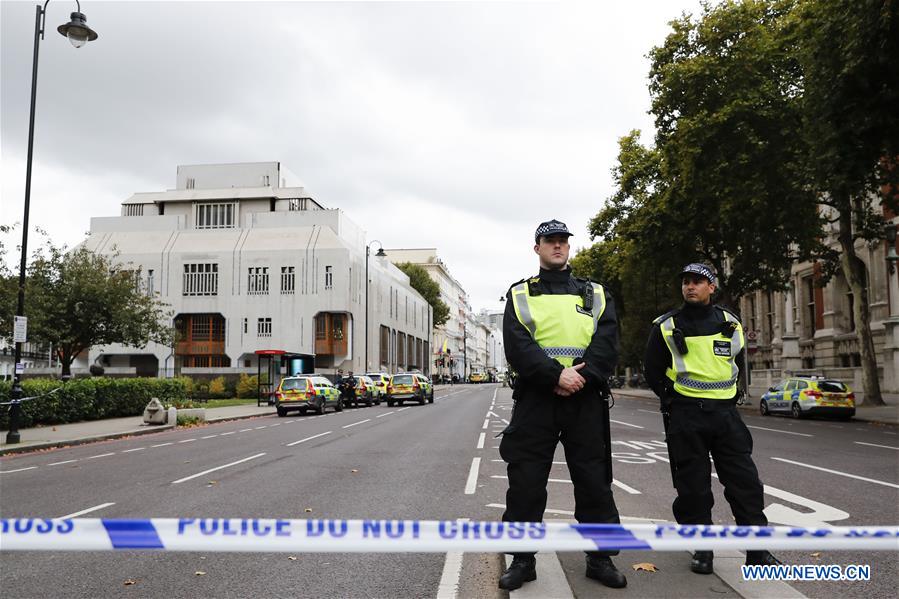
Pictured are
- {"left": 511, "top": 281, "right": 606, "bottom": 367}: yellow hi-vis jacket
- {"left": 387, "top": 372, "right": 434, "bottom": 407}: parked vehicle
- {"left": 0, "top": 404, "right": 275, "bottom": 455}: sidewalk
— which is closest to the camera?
{"left": 511, "top": 281, "right": 606, "bottom": 367}: yellow hi-vis jacket

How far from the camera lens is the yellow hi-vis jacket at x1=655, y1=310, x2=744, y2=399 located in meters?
4.75

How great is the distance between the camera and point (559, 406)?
4.38 metres

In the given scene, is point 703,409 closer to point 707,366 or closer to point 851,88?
point 707,366

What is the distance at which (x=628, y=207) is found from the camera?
37.8 metres

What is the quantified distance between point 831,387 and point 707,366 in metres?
21.7

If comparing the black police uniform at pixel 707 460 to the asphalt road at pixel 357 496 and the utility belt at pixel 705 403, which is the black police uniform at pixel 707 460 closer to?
the utility belt at pixel 705 403

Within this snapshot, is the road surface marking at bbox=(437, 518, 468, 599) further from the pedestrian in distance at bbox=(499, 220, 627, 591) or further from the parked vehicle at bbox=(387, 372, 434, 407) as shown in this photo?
the parked vehicle at bbox=(387, 372, 434, 407)

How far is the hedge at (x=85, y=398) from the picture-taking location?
19047mm

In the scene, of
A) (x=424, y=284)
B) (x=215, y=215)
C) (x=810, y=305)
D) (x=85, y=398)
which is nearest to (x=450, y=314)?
(x=424, y=284)

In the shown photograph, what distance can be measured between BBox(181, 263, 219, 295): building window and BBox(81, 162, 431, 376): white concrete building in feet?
0.27

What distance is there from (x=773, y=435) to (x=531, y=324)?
14477 millimetres

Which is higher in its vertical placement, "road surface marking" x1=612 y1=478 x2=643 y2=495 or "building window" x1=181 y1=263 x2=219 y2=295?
"building window" x1=181 y1=263 x2=219 y2=295

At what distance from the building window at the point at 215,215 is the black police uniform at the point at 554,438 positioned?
63.6 m

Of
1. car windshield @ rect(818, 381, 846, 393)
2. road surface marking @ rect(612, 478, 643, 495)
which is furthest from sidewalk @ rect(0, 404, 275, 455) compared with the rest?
car windshield @ rect(818, 381, 846, 393)
